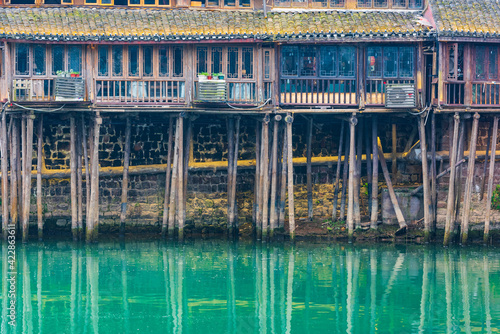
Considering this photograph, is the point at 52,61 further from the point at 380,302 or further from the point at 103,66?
the point at 380,302

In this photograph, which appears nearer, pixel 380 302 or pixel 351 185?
pixel 380 302

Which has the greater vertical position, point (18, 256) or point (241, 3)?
point (241, 3)

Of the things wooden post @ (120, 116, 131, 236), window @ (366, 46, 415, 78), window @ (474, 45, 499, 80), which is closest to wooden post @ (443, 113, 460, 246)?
window @ (474, 45, 499, 80)

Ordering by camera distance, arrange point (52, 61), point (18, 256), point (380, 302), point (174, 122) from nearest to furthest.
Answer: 1. point (380, 302)
2. point (18, 256)
3. point (52, 61)
4. point (174, 122)

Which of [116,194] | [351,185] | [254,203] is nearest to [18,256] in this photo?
[116,194]

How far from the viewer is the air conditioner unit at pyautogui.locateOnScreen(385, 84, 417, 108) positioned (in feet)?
105

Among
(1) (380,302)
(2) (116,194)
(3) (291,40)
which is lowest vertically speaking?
(1) (380,302)

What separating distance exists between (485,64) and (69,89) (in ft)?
41.5

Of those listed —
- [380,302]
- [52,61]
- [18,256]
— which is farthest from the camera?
[52,61]

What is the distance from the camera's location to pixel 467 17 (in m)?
32.2

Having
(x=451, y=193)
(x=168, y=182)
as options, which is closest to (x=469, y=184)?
(x=451, y=193)

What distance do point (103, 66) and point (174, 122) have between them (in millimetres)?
3250

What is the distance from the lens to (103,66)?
3216 cm

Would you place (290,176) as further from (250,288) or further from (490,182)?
(250,288)
